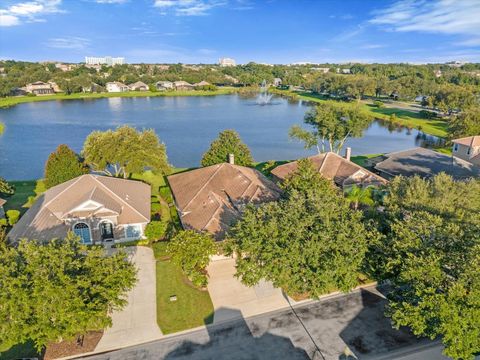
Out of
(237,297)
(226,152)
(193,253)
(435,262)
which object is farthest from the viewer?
(226,152)

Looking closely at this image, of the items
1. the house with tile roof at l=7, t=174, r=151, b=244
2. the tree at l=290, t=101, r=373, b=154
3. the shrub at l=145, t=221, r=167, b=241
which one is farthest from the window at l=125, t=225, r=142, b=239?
the tree at l=290, t=101, r=373, b=154

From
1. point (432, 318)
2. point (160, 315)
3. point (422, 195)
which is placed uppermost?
point (422, 195)

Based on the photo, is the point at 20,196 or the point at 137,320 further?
the point at 20,196

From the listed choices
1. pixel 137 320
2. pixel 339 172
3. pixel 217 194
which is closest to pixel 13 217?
pixel 217 194

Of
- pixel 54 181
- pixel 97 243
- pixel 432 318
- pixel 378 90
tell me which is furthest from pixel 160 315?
pixel 378 90

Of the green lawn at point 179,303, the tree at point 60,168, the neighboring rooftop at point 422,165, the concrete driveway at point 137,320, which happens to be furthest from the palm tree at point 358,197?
the tree at point 60,168

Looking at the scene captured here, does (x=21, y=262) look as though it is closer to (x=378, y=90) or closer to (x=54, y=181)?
(x=54, y=181)

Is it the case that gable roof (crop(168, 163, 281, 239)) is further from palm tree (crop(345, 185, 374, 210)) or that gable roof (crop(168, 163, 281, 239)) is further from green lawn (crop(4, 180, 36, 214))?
green lawn (crop(4, 180, 36, 214))

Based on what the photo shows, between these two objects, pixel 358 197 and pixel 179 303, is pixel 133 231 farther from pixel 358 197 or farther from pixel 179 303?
pixel 358 197
